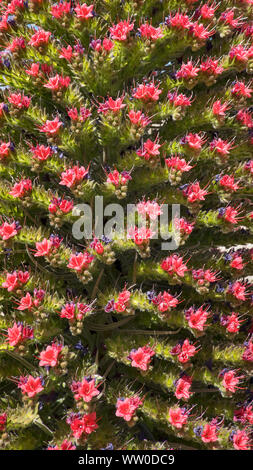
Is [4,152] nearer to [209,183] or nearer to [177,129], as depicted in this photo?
[177,129]

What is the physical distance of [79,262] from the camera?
13.8 feet

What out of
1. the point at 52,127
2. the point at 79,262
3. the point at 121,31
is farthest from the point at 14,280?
the point at 121,31

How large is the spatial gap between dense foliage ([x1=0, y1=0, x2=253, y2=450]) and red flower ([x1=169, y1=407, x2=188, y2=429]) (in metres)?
0.01

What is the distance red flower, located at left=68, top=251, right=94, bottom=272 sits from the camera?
4168 mm

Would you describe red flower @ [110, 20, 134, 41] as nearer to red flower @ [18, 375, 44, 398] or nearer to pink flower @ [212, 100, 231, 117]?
pink flower @ [212, 100, 231, 117]

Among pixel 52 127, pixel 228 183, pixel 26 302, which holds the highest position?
pixel 52 127

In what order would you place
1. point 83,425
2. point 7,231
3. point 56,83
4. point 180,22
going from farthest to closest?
point 180,22
point 56,83
point 7,231
point 83,425

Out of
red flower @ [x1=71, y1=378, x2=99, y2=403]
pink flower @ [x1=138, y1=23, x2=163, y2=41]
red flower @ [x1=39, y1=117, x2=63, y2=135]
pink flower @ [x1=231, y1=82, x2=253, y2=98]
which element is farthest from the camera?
pink flower @ [x1=231, y1=82, x2=253, y2=98]

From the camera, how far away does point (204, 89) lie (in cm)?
529

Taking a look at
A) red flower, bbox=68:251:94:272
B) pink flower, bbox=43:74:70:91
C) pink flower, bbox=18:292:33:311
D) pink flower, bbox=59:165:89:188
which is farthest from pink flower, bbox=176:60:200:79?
pink flower, bbox=18:292:33:311

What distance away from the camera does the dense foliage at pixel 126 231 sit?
4348 millimetres

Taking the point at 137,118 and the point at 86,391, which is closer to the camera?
the point at 86,391

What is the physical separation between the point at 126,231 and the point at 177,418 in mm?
1951

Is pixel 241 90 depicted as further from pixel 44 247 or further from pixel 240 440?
pixel 240 440
